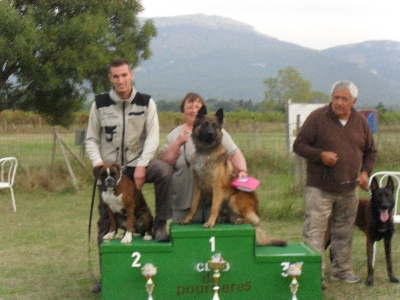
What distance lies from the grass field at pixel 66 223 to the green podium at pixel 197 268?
89 cm

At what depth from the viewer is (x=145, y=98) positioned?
5.03 meters

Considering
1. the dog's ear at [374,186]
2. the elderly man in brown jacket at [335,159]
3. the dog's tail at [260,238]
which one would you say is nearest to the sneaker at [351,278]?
the elderly man in brown jacket at [335,159]

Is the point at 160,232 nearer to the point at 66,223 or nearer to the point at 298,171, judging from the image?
the point at 66,223

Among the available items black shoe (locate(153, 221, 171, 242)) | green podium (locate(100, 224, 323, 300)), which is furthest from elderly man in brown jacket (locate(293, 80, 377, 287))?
black shoe (locate(153, 221, 171, 242))

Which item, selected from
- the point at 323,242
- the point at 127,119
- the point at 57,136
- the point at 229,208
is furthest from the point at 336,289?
the point at 57,136

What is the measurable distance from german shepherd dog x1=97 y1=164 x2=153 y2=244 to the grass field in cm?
68

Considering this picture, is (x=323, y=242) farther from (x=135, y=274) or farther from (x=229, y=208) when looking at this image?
(x=135, y=274)

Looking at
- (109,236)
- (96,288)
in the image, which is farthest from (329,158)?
(96,288)

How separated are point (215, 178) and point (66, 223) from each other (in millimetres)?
4967

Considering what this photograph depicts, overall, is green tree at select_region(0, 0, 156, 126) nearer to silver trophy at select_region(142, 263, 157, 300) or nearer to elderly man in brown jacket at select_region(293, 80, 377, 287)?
elderly man in brown jacket at select_region(293, 80, 377, 287)

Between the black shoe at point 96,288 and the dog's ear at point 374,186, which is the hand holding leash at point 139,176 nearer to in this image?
the black shoe at point 96,288

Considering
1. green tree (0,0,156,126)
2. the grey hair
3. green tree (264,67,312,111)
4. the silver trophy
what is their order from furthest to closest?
green tree (264,67,312,111), green tree (0,0,156,126), the grey hair, the silver trophy

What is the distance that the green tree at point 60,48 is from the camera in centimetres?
1203

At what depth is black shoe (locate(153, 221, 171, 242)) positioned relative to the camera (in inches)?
187
